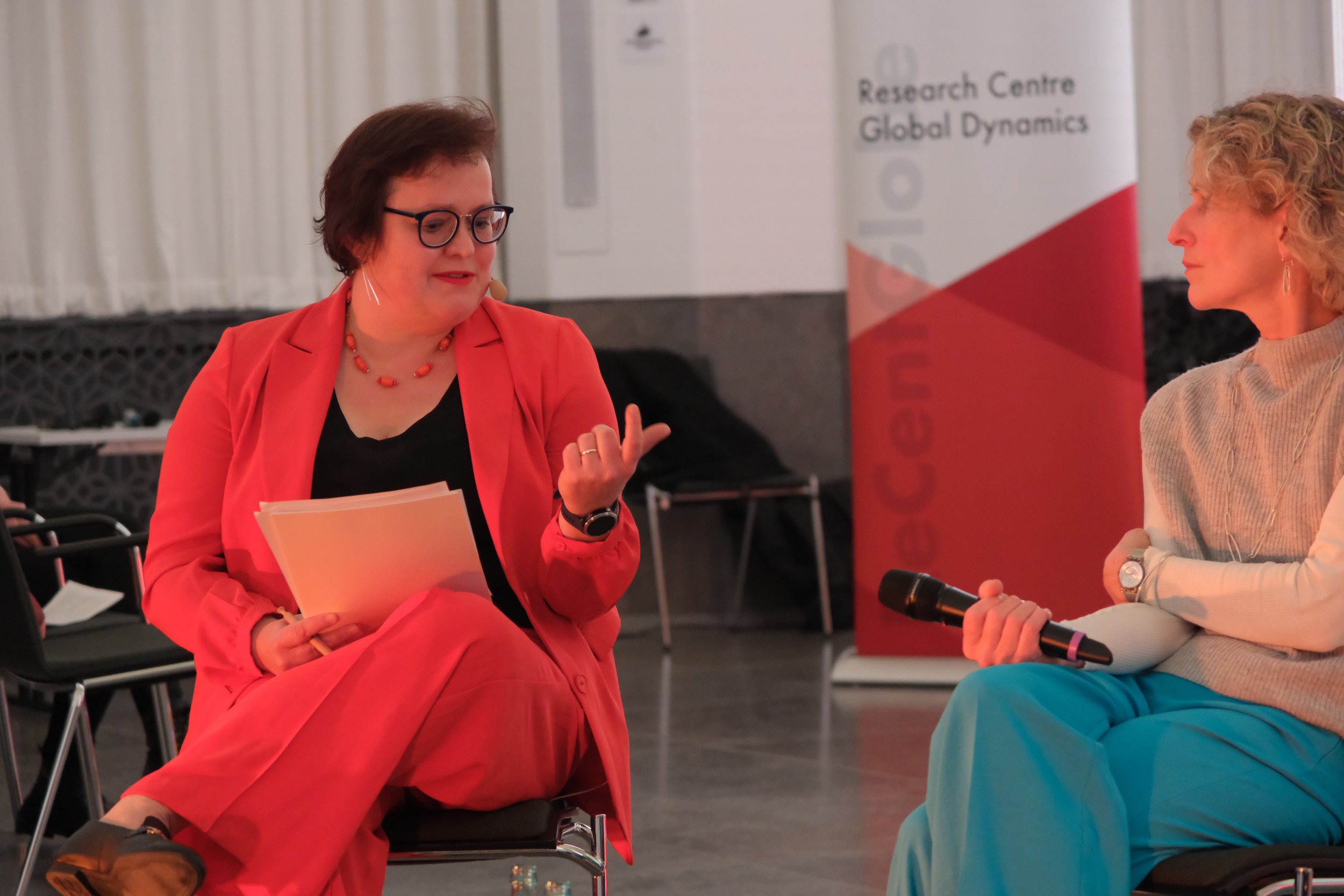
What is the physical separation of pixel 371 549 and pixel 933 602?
0.66 m

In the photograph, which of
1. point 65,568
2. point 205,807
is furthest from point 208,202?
point 205,807

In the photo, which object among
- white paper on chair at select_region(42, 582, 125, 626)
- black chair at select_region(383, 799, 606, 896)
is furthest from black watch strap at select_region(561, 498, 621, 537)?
white paper on chair at select_region(42, 582, 125, 626)

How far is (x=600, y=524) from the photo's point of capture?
5.51ft

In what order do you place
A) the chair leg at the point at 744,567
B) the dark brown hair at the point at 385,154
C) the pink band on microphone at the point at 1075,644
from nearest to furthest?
the pink band on microphone at the point at 1075,644, the dark brown hair at the point at 385,154, the chair leg at the point at 744,567

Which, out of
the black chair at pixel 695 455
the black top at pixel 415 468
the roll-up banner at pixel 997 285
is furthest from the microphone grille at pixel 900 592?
the black chair at pixel 695 455

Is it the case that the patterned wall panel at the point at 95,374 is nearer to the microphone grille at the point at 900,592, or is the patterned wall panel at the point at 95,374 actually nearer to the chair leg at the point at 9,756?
the chair leg at the point at 9,756

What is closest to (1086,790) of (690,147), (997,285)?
(997,285)

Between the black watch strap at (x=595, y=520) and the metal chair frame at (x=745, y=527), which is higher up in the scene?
the black watch strap at (x=595, y=520)

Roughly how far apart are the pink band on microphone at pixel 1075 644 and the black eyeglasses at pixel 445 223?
3.05 ft

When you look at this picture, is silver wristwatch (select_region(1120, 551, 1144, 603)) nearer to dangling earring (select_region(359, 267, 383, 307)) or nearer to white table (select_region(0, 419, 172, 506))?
dangling earring (select_region(359, 267, 383, 307))

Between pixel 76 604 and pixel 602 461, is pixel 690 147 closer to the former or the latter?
pixel 76 604

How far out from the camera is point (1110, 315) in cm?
408

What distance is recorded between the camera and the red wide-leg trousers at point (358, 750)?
151 centimetres

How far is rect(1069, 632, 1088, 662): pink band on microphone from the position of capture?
1.40m
